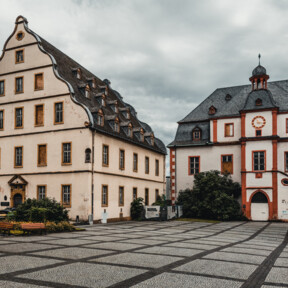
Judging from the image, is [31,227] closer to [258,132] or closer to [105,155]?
[105,155]

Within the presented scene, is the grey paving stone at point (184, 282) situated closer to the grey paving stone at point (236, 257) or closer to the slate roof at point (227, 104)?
the grey paving stone at point (236, 257)

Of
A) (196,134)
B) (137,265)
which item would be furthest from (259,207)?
(137,265)

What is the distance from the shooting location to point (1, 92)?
111ft

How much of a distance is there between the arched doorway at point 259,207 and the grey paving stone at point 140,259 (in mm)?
25205

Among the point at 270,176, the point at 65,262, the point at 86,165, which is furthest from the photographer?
the point at 270,176

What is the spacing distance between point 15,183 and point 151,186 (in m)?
15.5

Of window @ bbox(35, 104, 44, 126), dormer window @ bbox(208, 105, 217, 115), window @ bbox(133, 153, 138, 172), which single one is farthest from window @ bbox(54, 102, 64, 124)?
dormer window @ bbox(208, 105, 217, 115)

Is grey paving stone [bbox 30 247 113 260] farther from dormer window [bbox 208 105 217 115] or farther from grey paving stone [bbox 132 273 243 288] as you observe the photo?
dormer window [bbox 208 105 217 115]

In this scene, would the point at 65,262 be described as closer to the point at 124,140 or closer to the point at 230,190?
the point at 124,140

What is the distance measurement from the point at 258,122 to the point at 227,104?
4.79 metres

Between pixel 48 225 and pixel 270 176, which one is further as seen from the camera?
pixel 270 176

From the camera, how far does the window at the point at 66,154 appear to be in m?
30.6

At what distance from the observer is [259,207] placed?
3588 centimetres

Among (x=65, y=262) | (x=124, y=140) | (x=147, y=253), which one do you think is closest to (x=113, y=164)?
(x=124, y=140)
